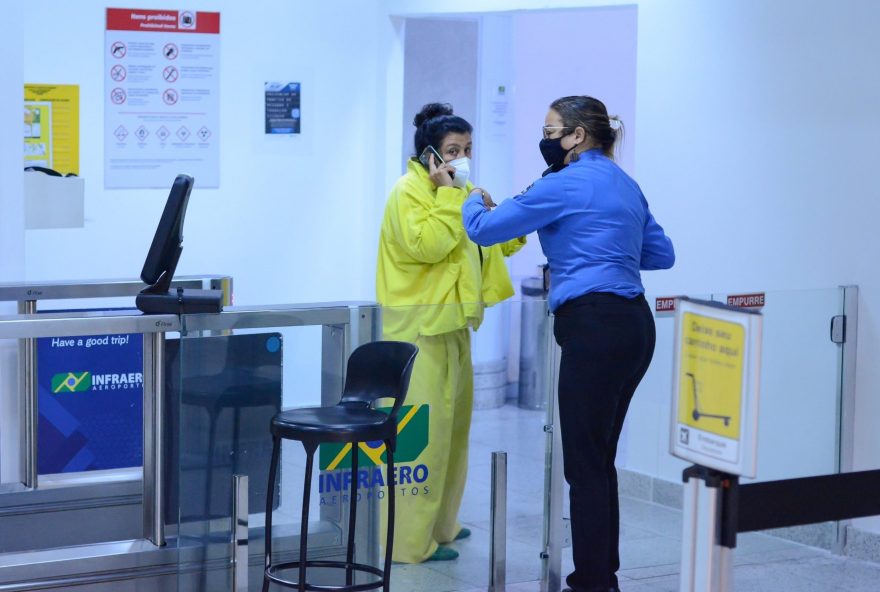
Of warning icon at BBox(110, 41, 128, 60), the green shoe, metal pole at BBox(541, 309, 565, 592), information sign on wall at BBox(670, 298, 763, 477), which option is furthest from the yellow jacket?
warning icon at BBox(110, 41, 128, 60)

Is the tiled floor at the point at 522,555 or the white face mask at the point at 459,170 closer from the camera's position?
the tiled floor at the point at 522,555

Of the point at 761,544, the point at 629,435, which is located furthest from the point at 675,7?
the point at 761,544

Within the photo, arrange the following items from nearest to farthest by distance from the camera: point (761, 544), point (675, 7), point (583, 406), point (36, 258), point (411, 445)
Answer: point (583, 406), point (411, 445), point (761, 544), point (675, 7), point (36, 258)

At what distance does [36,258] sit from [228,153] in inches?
45.0

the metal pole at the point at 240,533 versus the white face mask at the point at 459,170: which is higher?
the white face mask at the point at 459,170

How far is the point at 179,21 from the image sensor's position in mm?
6480

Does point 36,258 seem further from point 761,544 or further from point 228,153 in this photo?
point 761,544

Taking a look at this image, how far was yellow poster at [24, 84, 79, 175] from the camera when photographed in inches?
240

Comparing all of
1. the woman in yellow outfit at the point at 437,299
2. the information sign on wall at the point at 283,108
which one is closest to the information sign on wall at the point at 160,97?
the information sign on wall at the point at 283,108

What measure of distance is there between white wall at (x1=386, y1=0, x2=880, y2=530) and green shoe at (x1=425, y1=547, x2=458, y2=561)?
1572 millimetres

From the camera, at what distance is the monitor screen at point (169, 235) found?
3490 mm

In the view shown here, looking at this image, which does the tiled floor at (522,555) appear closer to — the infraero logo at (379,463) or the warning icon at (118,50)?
the infraero logo at (379,463)

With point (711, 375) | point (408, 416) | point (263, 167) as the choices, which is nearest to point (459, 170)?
point (408, 416)

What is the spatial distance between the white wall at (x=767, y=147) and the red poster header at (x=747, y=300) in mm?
344
